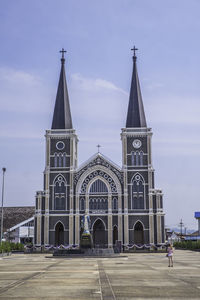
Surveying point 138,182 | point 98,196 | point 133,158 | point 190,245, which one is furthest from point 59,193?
point 190,245

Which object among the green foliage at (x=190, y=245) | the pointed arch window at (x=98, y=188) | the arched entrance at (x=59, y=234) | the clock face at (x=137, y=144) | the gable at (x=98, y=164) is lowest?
the green foliage at (x=190, y=245)

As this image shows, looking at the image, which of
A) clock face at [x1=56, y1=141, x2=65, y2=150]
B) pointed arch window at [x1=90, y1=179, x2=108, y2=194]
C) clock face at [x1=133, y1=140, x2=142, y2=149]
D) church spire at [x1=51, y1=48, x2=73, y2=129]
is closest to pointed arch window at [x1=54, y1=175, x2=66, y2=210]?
pointed arch window at [x1=90, y1=179, x2=108, y2=194]

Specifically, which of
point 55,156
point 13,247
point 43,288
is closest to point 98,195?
point 55,156

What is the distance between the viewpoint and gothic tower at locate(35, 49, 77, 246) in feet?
224

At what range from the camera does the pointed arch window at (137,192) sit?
6838 centimetres

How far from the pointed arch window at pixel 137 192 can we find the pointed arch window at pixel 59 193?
11443 mm

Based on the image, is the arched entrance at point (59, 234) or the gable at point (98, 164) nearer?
the arched entrance at point (59, 234)

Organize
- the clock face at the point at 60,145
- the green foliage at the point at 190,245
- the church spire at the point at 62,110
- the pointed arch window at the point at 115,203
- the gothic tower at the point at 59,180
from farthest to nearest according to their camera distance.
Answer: the church spire at the point at 62,110 < the clock face at the point at 60,145 < the pointed arch window at the point at 115,203 < the gothic tower at the point at 59,180 < the green foliage at the point at 190,245

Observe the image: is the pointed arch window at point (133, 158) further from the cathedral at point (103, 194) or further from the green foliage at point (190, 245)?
the green foliage at point (190, 245)

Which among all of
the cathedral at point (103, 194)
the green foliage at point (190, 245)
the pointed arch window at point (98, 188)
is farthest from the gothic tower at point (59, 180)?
the green foliage at point (190, 245)

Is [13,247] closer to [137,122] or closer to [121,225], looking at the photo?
[121,225]

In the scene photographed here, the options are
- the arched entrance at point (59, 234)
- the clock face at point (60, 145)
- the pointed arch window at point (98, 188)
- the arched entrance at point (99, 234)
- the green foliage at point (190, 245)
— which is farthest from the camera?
the clock face at point (60, 145)

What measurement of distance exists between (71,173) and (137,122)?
46.3 ft

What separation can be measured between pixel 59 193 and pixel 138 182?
Answer: 516 inches
